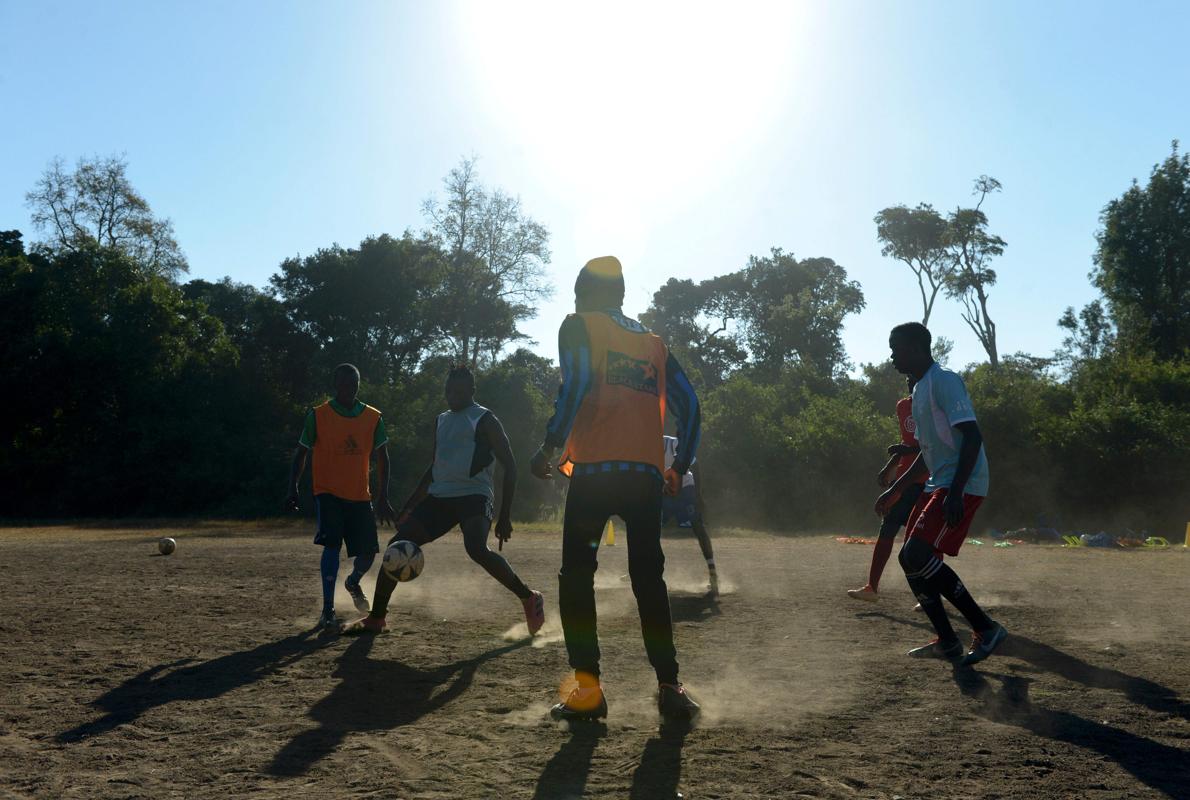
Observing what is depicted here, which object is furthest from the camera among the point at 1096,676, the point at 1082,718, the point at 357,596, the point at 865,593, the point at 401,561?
the point at 865,593

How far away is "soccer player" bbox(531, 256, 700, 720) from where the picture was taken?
4.50 metres

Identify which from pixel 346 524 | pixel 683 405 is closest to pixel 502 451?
pixel 346 524

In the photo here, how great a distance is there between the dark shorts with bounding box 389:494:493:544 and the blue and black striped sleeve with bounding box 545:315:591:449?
100.0 inches

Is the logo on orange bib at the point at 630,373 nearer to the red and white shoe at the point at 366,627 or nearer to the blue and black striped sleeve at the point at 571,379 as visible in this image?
the blue and black striped sleeve at the point at 571,379

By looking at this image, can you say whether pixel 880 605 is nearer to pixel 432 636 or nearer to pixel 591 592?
pixel 432 636

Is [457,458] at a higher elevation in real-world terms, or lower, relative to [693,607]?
higher

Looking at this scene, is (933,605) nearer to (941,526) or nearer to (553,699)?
(941,526)

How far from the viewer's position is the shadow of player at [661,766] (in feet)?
10.7

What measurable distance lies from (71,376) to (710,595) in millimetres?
28846

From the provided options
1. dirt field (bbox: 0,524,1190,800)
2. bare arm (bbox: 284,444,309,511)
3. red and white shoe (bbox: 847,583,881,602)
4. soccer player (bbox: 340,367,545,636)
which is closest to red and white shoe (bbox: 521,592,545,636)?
soccer player (bbox: 340,367,545,636)

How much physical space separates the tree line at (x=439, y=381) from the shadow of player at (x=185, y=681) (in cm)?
2253

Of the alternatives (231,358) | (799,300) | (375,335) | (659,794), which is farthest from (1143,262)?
(659,794)

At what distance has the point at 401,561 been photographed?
671cm

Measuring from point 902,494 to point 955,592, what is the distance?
1.90 m
